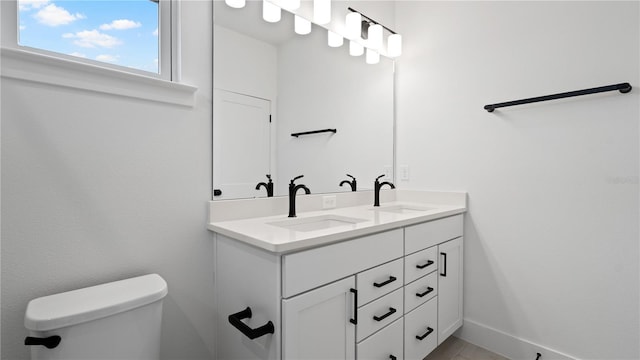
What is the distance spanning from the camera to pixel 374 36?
216 centimetres

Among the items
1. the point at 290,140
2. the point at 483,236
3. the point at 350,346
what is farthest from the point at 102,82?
the point at 483,236

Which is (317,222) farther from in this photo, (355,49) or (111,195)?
(355,49)

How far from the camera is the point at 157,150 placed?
1.22 metres

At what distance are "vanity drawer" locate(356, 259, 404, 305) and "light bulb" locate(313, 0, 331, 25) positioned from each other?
1.46m

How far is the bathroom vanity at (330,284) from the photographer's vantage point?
102 centimetres

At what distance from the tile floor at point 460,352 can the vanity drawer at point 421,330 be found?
0.20 m

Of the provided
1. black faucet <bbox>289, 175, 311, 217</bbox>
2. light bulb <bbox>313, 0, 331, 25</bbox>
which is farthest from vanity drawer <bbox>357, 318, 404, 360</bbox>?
light bulb <bbox>313, 0, 331, 25</bbox>

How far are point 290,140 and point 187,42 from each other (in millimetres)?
670

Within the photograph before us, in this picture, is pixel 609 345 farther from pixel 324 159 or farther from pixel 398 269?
pixel 324 159

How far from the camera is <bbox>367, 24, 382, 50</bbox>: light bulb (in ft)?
7.06

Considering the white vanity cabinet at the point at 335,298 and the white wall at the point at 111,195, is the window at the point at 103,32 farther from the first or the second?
the white vanity cabinet at the point at 335,298

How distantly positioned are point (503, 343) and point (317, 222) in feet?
4.48

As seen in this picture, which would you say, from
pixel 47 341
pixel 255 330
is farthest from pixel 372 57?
pixel 47 341

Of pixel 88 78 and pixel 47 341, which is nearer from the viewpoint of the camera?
pixel 47 341
